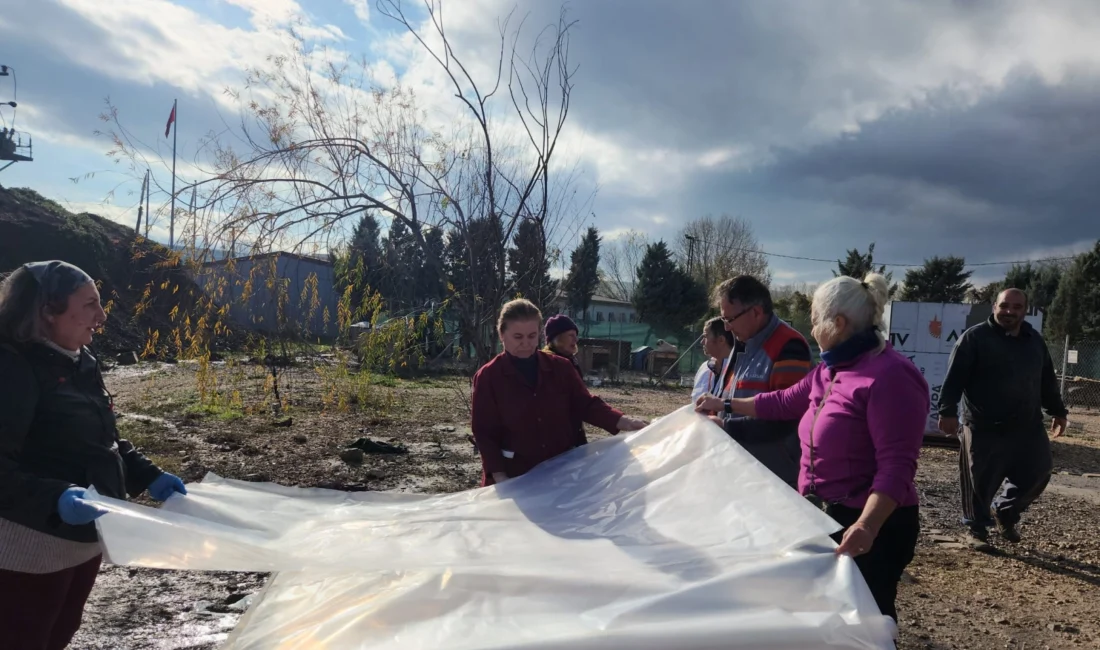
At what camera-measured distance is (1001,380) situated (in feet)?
14.6

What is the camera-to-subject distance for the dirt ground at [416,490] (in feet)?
10.9

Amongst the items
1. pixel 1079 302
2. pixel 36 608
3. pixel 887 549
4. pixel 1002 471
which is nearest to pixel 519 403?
pixel 887 549

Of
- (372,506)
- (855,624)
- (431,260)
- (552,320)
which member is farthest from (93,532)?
(431,260)

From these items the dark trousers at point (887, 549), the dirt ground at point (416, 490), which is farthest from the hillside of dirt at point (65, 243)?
the dark trousers at point (887, 549)

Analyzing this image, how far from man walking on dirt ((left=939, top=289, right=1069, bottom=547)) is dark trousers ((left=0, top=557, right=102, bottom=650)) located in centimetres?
464

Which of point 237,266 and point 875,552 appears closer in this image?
point 875,552

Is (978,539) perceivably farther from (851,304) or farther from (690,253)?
(690,253)

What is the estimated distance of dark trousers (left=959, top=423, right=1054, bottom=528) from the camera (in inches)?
175

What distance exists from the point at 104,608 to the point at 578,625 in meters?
2.96

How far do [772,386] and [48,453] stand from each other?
2.51 meters

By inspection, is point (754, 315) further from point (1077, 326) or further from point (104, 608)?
point (1077, 326)

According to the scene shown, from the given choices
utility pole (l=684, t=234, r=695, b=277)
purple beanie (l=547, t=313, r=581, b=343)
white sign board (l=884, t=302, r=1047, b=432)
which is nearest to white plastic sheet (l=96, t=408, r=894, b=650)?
purple beanie (l=547, t=313, r=581, b=343)

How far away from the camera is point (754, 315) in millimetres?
2930

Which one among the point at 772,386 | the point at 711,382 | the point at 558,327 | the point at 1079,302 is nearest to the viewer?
the point at 772,386
